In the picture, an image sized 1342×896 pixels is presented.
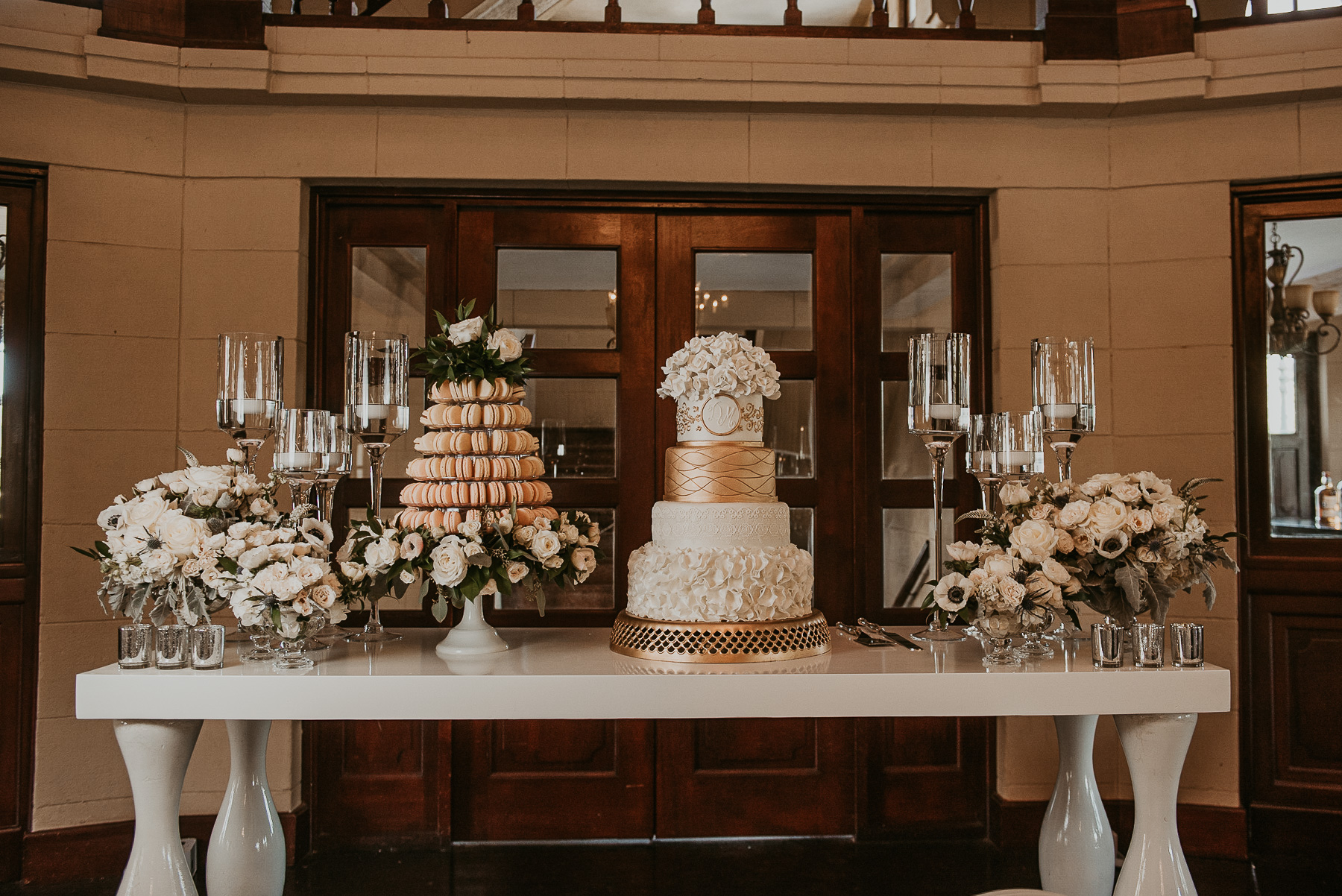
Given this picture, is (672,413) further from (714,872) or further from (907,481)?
(714,872)

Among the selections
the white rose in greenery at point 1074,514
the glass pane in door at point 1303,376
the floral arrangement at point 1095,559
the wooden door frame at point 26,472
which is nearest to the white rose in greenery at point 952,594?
the floral arrangement at point 1095,559

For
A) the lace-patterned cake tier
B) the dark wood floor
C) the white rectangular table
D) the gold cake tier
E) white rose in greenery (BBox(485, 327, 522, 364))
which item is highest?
white rose in greenery (BBox(485, 327, 522, 364))

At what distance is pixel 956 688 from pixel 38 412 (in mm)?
2962

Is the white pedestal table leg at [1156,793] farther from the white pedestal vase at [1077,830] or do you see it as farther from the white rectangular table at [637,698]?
the white pedestal vase at [1077,830]

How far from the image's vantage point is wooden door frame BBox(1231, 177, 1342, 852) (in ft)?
9.68

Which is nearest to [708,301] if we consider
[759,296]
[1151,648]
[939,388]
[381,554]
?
[759,296]

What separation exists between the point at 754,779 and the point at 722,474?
162 cm

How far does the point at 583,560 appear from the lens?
1.95 m

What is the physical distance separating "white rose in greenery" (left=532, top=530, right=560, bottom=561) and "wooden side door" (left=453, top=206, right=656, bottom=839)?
130 cm

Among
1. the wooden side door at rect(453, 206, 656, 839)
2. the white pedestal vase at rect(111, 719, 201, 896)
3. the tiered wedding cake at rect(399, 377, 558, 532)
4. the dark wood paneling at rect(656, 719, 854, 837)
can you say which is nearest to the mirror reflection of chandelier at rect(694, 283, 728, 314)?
the wooden side door at rect(453, 206, 656, 839)

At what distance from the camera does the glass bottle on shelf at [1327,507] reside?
3.02 m

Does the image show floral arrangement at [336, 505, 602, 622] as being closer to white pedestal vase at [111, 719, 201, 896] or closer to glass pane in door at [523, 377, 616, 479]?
white pedestal vase at [111, 719, 201, 896]

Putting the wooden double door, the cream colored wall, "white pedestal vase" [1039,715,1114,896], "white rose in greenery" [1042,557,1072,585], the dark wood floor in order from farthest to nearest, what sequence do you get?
the wooden double door
the cream colored wall
the dark wood floor
"white pedestal vase" [1039,715,1114,896]
"white rose in greenery" [1042,557,1072,585]

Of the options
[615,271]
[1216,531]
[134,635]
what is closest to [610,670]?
→ [134,635]
